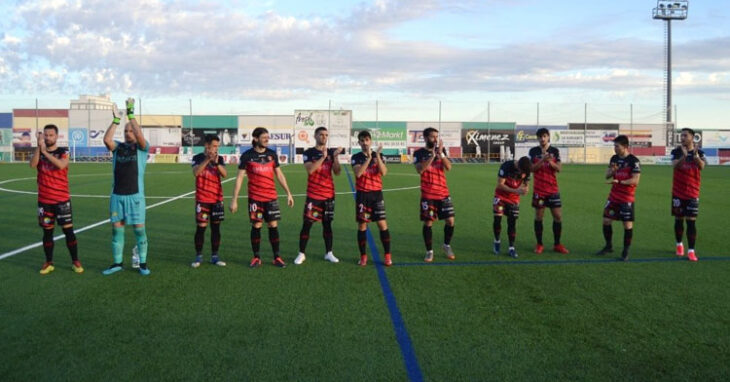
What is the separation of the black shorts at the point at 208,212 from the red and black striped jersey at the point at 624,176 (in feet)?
19.9

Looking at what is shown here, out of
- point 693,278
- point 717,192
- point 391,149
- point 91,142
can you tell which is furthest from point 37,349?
point 91,142

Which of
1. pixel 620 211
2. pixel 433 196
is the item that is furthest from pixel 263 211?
pixel 620 211

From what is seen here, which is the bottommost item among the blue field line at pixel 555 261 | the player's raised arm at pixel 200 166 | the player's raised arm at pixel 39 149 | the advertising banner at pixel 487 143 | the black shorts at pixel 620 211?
the blue field line at pixel 555 261

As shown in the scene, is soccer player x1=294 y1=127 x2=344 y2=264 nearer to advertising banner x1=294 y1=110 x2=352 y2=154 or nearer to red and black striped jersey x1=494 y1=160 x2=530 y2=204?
red and black striped jersey x1=494 y1=160 x2=530 y2=204

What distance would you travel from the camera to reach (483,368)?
4059mm

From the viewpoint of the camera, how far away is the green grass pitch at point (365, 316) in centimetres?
408

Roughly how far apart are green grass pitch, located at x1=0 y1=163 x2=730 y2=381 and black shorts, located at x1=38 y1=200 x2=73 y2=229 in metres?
0.69

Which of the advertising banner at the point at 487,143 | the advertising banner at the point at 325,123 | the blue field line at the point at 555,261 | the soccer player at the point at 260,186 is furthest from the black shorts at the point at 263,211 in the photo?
the advertising banner at the point at 487,143

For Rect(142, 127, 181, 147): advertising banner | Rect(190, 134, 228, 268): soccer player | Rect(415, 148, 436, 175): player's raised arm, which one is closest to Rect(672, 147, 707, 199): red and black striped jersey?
Rect(415, 148, 436, 175): player's raised arm

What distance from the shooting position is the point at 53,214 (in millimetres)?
7188

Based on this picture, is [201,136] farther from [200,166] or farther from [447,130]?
[200,166]

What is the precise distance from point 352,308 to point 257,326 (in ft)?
3.49

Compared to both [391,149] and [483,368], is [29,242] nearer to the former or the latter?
[483,368]

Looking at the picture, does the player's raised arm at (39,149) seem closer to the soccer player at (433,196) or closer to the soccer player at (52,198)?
the soccer player at (52,198)
